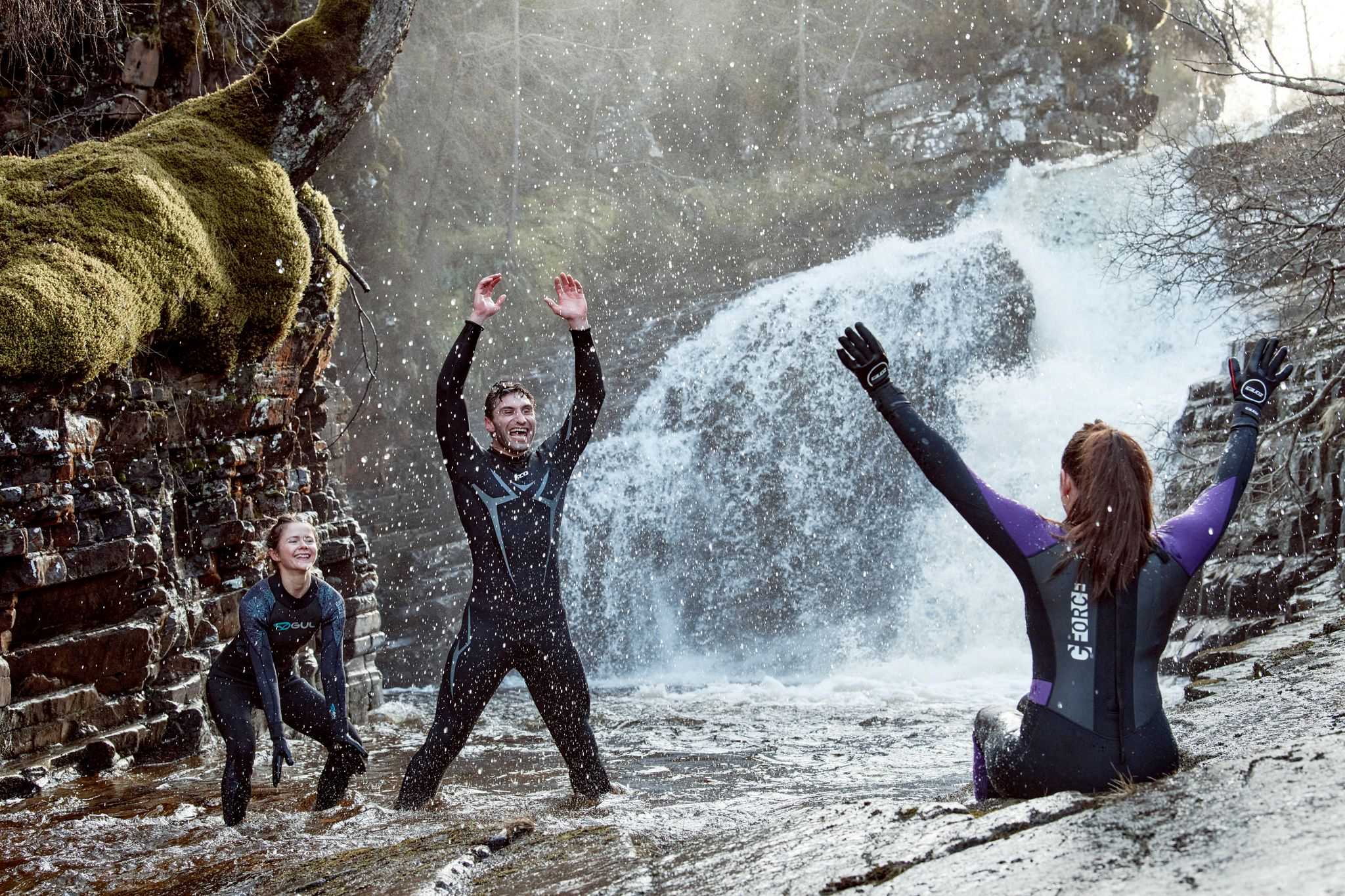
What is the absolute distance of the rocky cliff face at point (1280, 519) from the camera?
360 inches

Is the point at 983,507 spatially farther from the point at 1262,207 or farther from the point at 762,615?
the point at 762,615

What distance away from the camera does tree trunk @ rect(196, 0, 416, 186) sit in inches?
331

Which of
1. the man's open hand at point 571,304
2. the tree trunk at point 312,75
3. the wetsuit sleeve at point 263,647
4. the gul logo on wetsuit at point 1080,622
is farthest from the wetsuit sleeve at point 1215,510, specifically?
the tree trunk at point 312,75

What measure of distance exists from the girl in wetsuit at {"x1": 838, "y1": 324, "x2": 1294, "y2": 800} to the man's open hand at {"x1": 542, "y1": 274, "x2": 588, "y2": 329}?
6.35 ft

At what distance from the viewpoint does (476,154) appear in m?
26.4

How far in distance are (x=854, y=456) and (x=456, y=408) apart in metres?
12.5

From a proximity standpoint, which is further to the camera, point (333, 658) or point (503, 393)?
point (333, 658)

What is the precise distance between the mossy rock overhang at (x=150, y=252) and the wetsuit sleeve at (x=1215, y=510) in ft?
19.2

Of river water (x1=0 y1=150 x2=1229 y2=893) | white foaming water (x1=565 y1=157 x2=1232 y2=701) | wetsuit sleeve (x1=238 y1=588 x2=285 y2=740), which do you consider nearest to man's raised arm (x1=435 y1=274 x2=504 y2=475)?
wetsuit sleeve (x1=238 y1=588 x2=285 y2=740)

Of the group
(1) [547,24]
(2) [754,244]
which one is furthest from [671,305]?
(1) [547,24]

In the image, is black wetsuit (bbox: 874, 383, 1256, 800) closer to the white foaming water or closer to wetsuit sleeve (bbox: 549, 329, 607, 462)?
wetsuit sleeve (bbox: 549, 329, 607, 462)

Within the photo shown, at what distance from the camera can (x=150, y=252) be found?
730cm

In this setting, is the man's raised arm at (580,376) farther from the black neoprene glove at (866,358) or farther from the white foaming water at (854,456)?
the white foaming water at (854,456)

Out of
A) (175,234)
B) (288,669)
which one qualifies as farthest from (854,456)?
(288,669)
